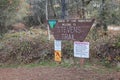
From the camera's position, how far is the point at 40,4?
66.1ft

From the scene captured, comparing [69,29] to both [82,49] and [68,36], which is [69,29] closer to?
[68,36]

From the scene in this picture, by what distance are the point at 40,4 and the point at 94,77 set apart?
15.1 meters

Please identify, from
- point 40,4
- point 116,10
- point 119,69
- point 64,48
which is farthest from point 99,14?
point 40,4

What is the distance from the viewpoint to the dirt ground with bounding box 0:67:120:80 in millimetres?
5922

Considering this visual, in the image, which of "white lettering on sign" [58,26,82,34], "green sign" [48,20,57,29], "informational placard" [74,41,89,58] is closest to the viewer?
"informational placard" [74,41,89,58]

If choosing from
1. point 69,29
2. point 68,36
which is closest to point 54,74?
point 68,36

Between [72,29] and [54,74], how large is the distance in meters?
1.39

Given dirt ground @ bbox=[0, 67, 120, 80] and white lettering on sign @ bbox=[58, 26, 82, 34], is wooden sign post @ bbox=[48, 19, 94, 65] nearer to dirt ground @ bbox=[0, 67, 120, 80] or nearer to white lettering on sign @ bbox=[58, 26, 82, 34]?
white lettering on sign @ bbox=[58, 26, 82, 34]

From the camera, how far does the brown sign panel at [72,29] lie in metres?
5.70

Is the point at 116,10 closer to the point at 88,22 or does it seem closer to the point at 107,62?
the point at 107,62

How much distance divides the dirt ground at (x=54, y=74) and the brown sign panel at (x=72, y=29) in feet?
3.31

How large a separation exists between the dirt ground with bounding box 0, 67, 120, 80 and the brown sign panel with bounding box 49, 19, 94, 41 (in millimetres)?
1008

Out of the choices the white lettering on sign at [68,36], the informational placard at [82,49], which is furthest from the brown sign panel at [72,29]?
the informational placard at [82,49]

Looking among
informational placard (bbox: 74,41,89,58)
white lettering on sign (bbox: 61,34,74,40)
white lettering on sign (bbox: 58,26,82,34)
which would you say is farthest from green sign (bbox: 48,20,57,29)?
informational placard (bbox: 74,41,89,58)
